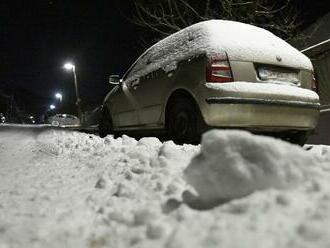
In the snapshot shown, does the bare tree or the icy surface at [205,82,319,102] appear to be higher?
the bare tree

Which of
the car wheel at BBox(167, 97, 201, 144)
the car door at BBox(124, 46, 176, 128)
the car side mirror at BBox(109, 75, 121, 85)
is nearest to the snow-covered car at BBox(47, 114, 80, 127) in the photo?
the car side mirror at BBox(109, 75, 121, 85)

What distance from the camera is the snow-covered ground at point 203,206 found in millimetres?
1708

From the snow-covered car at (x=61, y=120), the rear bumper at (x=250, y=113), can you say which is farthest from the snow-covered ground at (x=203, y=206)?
the snow-covered car at (x=61, y=120)

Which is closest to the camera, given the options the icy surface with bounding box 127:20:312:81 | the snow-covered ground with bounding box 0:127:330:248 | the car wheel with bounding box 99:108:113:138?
the snow-covered ground with bounding box 0:127:330:248

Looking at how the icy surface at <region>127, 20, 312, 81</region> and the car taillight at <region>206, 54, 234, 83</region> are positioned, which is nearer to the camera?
the car taillight at <region>206, 54, 234, 83</region>

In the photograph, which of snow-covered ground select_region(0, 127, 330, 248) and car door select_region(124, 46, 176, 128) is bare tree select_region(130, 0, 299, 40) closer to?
car door select_region(124, 46, 176, 128)

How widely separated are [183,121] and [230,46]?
3.50 feet

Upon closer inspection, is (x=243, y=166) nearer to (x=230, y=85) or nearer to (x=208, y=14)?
(x=230, y=85)

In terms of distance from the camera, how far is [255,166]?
2.03 meters

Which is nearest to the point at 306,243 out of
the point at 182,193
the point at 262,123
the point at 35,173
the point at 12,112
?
the point at 182,193

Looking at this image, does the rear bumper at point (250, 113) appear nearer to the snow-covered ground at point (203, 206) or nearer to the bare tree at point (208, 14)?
the snow-covered ground at point (203, 206)

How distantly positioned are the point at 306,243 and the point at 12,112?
90.3 metres

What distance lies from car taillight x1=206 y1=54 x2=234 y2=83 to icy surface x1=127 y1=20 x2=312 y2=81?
0.09 meters

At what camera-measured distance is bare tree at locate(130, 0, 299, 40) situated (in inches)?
597
